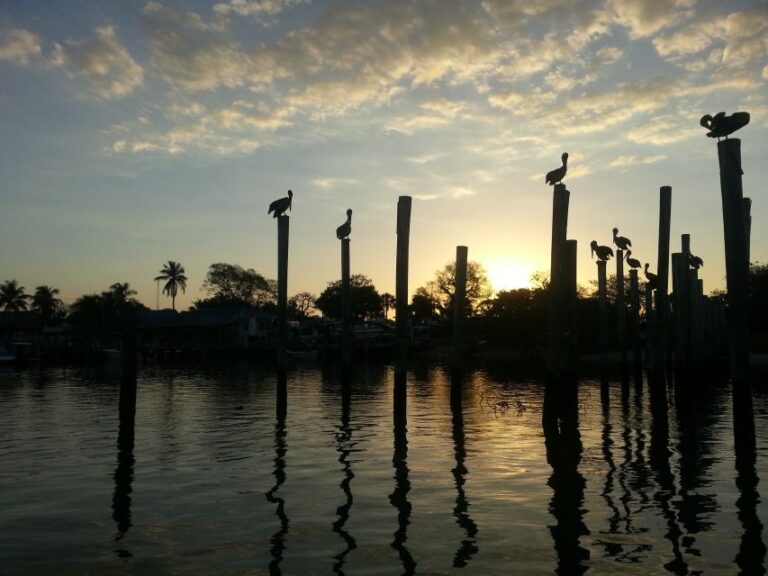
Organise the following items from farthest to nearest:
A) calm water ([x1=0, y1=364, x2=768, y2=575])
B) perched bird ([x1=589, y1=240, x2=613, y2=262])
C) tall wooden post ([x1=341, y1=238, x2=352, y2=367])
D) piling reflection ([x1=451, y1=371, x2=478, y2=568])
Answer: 1. perched bird ([x1=589, y1=240, x2=613, y2=262])
2. tall wooden post ([x1=341, y1=238, x2=352, y2=367])
3. piling reflection ([x1=451, y1=371, x2=478, y2=568])
4. calm water ([x1=0, y1=364, x2=768, y2=575])

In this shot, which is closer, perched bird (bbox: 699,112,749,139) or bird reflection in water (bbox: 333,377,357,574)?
bird reflection in water (bbox: 333,377,357,574)

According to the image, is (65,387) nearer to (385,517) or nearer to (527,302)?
(385,517)

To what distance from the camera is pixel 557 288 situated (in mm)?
14922

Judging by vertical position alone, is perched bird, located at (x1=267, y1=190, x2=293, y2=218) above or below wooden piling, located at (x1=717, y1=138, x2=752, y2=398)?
above

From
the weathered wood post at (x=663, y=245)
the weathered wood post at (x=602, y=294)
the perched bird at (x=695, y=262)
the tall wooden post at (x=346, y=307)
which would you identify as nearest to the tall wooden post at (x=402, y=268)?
the tall wooden post at (x=346, y=307)

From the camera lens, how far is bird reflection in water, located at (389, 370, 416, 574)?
24.1ft

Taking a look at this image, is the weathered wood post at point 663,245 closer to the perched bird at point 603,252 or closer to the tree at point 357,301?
the perched bird at point 603,252

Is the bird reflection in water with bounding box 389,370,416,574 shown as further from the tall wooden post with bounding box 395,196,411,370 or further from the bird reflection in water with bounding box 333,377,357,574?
the tall wooden post with bounding box 395,196,411,370

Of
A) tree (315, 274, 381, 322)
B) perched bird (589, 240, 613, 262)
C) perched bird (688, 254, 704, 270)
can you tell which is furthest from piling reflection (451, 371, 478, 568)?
tree (315, 274, 381, 322)

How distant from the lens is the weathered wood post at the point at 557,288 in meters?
14.7

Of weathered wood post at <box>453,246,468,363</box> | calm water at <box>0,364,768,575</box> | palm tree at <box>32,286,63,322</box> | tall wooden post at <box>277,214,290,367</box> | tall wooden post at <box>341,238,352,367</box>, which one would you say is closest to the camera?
calm water at <box>0,364,768,575</box>

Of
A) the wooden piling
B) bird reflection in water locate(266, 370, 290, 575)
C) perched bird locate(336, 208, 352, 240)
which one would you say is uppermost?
perched bird locate(336, 208, 352, 240)

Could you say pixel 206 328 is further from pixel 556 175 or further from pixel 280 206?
pixel 556 175

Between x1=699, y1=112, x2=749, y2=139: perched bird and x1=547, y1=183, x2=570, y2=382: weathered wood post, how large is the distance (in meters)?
3.28
